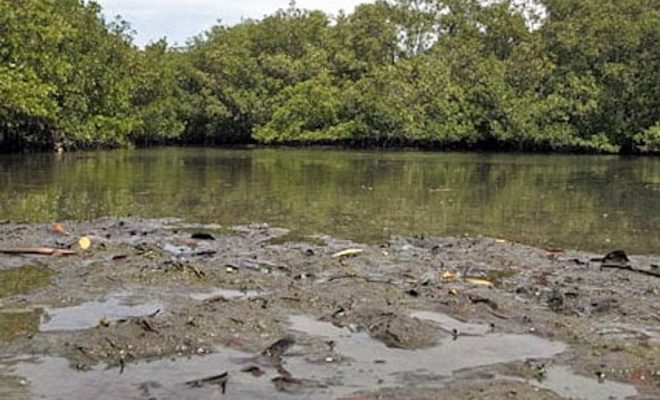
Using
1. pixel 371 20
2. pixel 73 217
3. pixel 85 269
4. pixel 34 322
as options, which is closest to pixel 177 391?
pixel 34 322

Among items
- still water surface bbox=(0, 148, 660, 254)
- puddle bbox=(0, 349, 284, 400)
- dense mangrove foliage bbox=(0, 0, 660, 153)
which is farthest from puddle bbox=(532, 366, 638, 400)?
dense mangrove foliage bbox=(0, 0, 660, 153)

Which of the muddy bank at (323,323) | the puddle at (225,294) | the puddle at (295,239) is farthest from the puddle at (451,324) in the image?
the puddle at (295,239)

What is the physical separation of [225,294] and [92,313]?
1.34 m

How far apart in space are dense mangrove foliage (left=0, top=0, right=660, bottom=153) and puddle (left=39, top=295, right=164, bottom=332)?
2930cm

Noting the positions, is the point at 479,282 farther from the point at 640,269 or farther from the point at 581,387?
the point at 581,387

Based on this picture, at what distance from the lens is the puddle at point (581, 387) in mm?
5227

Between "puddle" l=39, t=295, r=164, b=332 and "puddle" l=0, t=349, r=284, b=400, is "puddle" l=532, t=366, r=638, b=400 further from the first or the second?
"puddle" l=39, t=295, r=164, b=332

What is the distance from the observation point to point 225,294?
8.01 metres

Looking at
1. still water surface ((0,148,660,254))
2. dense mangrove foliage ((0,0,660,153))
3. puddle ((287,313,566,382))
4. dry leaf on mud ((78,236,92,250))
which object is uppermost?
dense mangrove foliage ((0,0,660,153))

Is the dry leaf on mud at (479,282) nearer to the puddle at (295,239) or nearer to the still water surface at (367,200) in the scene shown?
the puddle at (295,239)

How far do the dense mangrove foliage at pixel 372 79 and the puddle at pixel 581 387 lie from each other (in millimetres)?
32539

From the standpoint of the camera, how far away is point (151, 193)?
63.6 ft

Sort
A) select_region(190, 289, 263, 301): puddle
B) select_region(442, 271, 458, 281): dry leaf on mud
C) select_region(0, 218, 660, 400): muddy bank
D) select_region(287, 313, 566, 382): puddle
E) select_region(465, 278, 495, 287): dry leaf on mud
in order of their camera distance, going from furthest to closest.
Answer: select_region(442, 271, 458, 281): dry leaf on mud < select_region(465, 278, 495, 287): dry leaf on mud < select_region(190, 289, 263, 301): puddle < select_region(287, 313, 566, 382): puddle < select_region(0, 218, 660, 400): muddy bank

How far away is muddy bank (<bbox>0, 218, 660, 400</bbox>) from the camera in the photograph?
5398mm
